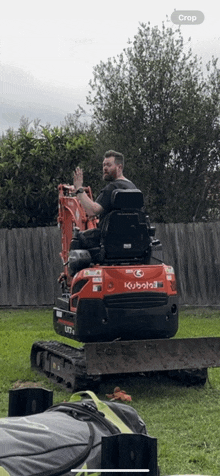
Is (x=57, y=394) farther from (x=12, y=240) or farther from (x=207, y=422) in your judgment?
(x=12, y=240)

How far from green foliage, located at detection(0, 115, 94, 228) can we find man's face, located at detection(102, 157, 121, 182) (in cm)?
1228

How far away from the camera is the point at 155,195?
28203 millimetres

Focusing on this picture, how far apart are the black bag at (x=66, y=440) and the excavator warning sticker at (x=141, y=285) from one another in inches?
173

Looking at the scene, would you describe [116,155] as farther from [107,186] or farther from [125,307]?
[125,307]

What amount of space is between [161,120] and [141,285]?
20046 millimetres

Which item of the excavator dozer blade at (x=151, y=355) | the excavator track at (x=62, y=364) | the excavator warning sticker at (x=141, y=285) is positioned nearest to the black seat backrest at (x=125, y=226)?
the excavator warning sticker at (x=141, y=285)

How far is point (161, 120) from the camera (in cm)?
2812

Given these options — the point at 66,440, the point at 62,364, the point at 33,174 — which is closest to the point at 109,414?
the point at 66,440

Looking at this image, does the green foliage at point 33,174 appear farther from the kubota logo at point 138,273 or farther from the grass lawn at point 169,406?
the kubota logo at point 138,273

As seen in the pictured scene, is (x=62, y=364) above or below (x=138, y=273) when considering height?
below

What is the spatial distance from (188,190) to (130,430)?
24900mm

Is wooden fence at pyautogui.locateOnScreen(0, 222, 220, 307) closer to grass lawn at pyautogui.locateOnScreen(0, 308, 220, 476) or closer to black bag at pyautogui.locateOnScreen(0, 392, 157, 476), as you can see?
grass lawn at pyautogui.locateOnScreen(0, 308, 220, 476)

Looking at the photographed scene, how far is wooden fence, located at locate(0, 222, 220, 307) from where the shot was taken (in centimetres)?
1892

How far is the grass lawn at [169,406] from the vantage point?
592cm
